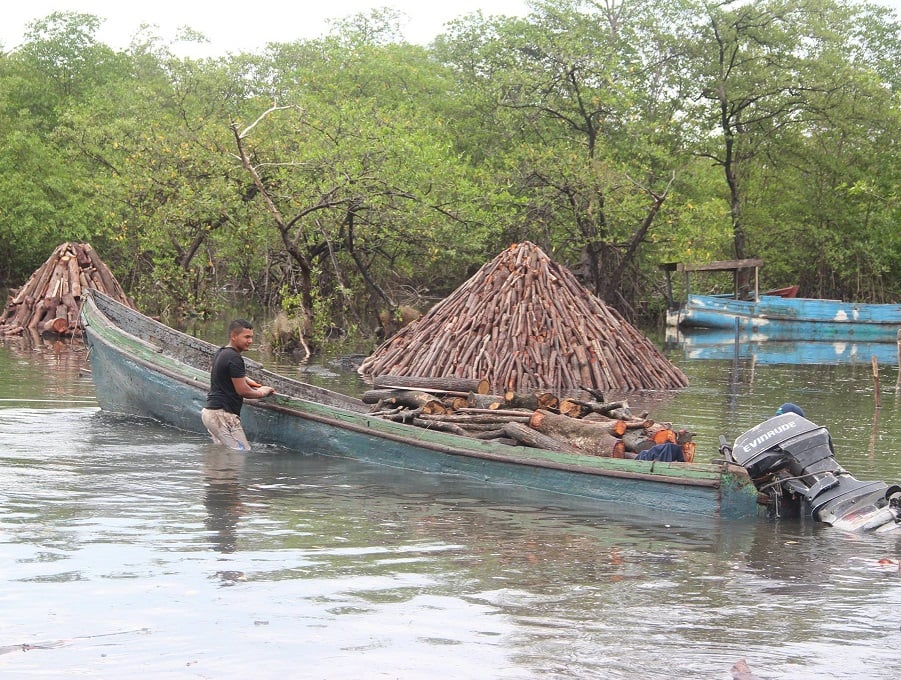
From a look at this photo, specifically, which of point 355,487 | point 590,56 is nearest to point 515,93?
point 590,56

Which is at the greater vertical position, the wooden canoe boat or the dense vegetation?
the dense vegetation

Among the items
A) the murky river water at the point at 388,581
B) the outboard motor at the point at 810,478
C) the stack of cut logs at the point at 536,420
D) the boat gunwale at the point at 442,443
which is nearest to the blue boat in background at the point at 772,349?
the stack of cut logs at the point at 536,420

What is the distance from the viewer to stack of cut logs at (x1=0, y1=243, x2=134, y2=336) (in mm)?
29297

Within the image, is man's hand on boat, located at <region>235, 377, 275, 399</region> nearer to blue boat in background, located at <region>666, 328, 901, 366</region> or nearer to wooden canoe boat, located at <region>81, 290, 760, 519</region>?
wooden canoe boat, located at <region>81, 290, 760, 519</region>

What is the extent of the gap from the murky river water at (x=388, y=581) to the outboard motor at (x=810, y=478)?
0.19 m

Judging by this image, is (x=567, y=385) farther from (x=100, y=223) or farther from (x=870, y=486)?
(x=100, y=223)

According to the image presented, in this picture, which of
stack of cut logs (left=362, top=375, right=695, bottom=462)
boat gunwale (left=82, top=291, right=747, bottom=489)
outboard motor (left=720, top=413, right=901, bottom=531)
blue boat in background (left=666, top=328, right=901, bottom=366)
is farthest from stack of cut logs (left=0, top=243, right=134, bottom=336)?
outboard motor (left=720, top=413, right=901, bottom=531)

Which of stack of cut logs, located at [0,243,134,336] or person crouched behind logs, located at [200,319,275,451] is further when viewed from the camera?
stack of cut logs, located at [0,243,134,336]

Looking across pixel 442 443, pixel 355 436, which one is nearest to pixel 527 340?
pixel 355 436

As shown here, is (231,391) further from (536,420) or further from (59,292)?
(59,292)

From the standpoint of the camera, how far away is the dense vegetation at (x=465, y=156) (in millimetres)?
27453

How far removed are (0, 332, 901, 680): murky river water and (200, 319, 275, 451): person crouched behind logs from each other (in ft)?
1.69

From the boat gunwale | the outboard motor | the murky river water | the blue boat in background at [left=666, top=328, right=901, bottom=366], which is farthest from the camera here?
the blue boat in background at [left=666, top=328, right=901, bottom=366]

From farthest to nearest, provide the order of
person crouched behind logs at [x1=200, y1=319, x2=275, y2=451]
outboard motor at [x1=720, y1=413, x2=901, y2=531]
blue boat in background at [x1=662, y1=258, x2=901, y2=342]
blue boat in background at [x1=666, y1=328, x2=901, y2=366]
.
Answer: blue boat in background at [x1=662, y1=258, x2=901, y2=342] < blue boat in background at [x1=666, y1=328, x2=901, y2=366] < person crouched behind logs at [x1=200, y1=319, x2=275, y2=451] < outboard motor at [x1=720, y1=413, x2=901, y2=531]
